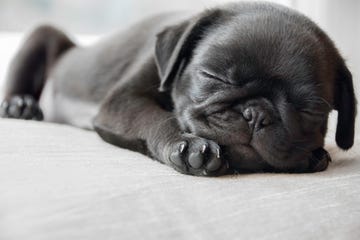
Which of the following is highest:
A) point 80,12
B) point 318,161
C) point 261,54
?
point 261,54

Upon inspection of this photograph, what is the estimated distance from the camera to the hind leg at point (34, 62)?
142 inches

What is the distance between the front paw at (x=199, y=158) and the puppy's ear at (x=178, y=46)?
0.48 m

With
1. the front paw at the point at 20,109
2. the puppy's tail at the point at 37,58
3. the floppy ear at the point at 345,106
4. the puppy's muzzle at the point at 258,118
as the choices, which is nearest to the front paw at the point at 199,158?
the puppy's muzzle at the point at 258,118

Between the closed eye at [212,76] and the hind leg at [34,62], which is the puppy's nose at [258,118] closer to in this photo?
the closed eye at [212,76]

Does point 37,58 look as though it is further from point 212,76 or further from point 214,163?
point 214,163

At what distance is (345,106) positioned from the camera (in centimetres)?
232

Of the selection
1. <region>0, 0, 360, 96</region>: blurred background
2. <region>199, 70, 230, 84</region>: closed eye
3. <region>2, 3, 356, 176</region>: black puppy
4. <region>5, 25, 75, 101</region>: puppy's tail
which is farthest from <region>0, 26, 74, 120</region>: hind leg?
<region>199, 70, 230, 84</region>: closed eye

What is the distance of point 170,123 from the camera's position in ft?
7.07

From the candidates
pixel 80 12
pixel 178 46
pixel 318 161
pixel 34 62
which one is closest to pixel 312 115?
pixel 318 161

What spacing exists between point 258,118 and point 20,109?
183cm

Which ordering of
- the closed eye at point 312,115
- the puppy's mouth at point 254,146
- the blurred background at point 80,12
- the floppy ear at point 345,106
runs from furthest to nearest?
the blurred background at point 80,12
the floppy ear at point 345,106
the closed eye at point 312,115
the puppy's mouth at point 254,146

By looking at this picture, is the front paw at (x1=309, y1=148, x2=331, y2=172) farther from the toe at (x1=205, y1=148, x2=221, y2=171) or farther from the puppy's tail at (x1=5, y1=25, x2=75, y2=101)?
the puppy's tail at (x1=5, y1=25, x2=75, y2=101)

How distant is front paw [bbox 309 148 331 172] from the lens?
2.03m

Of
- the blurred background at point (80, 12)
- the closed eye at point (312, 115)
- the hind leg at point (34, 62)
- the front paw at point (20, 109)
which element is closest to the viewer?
the closed eye at point (312, 115)
